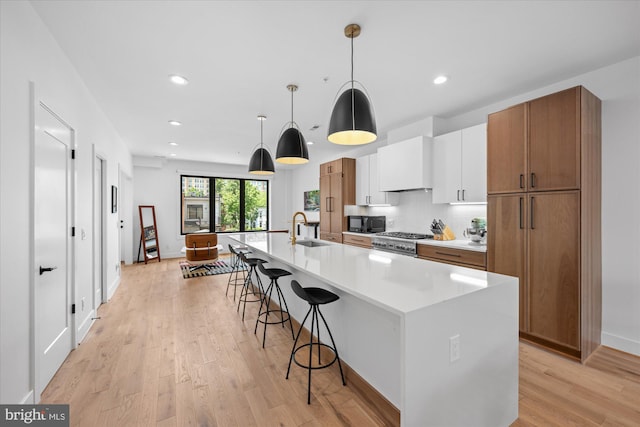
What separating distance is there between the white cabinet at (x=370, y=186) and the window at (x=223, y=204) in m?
4.37

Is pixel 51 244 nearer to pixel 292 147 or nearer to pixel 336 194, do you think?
pixel 292 147

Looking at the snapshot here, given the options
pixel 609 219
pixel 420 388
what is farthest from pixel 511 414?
pixel 609 219

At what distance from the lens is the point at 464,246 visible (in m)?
3.29

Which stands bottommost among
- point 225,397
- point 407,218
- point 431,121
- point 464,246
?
point 225,397

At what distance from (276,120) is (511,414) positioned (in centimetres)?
416

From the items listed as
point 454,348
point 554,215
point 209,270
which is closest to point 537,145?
point 554,215

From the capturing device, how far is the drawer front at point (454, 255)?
3173 mm

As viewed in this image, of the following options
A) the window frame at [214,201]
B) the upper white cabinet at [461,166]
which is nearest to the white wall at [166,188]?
the window frame at [214,201]

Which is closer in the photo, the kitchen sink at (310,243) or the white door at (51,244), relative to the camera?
the white door at (51,244)

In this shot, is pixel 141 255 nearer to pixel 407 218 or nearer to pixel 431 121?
pixel 407 218

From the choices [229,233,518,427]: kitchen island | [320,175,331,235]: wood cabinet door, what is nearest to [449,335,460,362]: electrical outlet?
[229,233,518,427]: kitchen island

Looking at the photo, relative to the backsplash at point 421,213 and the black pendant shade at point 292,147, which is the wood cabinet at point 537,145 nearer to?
the backsplash at point 421,213

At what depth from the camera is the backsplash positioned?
381 cm

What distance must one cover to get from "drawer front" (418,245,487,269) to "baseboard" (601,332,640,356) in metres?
1.17
